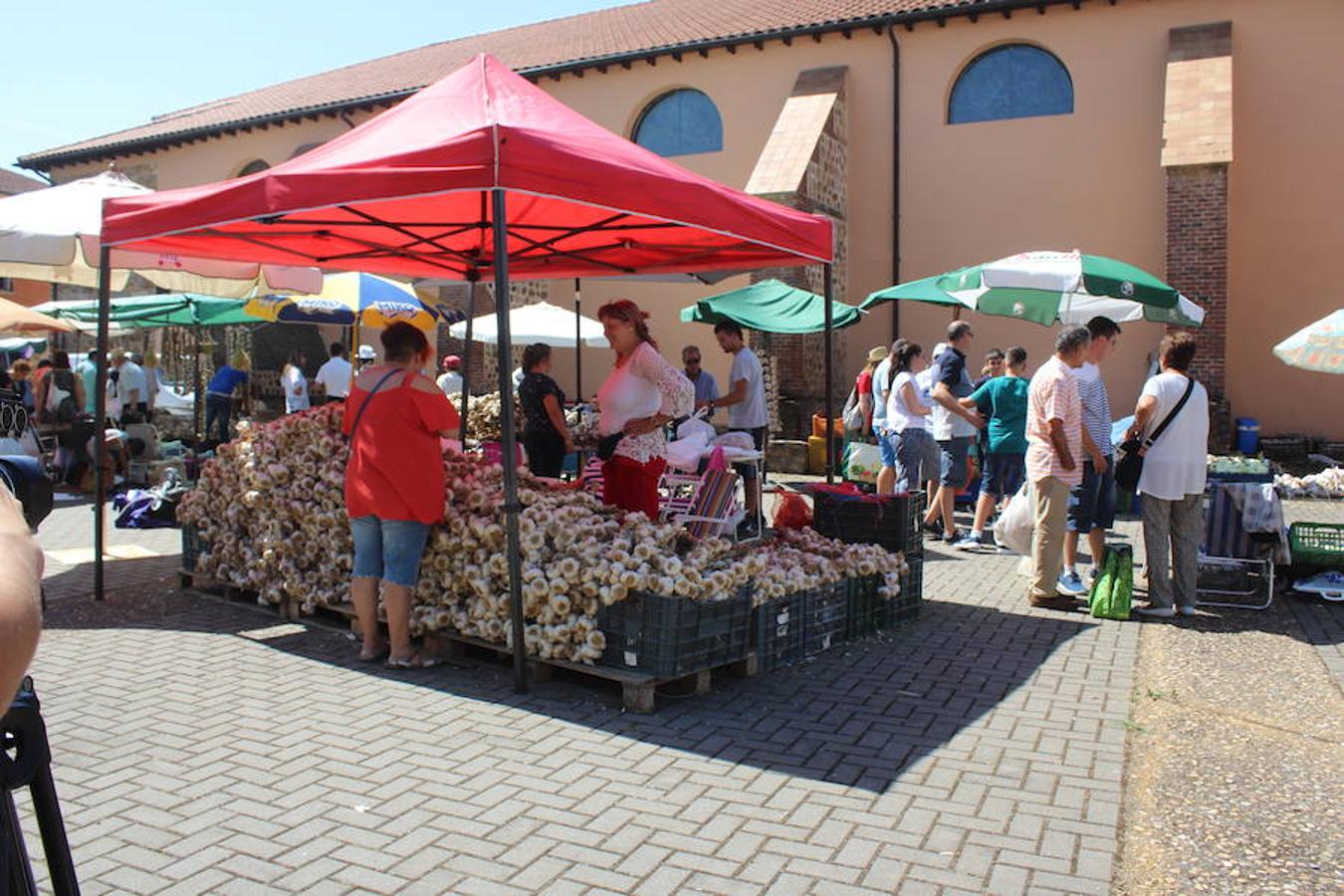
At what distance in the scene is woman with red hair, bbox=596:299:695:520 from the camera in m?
6.28

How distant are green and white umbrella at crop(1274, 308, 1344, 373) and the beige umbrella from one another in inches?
548

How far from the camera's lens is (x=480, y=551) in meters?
5.34

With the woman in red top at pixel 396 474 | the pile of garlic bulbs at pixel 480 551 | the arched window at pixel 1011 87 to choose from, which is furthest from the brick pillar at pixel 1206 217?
the woman in red top at pixel 396 474

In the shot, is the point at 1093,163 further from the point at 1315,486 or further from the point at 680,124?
the point at 680,124

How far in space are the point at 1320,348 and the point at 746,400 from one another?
5.05 meters

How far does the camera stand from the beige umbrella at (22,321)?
12672 mm

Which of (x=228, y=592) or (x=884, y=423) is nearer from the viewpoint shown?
(x=228, y=592)

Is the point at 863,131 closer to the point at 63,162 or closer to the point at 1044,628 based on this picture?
the point at 1044,628

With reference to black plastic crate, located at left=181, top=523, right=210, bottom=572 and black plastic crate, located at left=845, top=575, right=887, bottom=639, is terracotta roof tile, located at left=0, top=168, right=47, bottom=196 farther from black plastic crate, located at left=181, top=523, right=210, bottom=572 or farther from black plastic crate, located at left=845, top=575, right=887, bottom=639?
black plastic crate, located at left=845, top=575, right=887, bottom=639

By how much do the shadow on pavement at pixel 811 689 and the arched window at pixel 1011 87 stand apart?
13.1 metres

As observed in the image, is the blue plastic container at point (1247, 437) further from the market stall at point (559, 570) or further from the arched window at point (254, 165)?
the arched window at point (254, 165)

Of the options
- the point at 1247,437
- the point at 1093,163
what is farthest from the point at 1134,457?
the point at 1093,163

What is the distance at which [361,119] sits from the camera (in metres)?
24.4

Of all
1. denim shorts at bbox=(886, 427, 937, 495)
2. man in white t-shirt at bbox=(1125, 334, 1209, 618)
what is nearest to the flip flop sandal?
man in white t-shirt at bbox=(1125, 334, 1209, 618)
